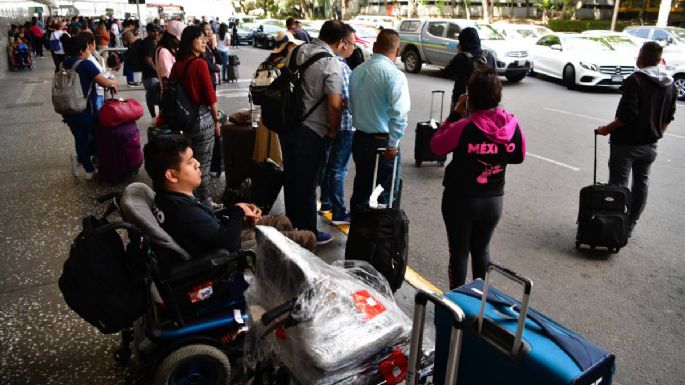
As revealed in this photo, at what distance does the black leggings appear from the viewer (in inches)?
121

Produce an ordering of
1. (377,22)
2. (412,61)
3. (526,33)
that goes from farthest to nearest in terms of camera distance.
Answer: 1. (377,22)
2. (526,33)
3. (412,61)

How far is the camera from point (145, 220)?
2559 millimetres

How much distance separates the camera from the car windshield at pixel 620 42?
14788mm

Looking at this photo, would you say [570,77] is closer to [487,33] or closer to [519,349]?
[487,33]

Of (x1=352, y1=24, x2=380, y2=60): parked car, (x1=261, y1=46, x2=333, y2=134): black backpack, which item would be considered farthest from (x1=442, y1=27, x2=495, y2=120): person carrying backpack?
(x1=352, y1=24, x2=380, y2=60): parked car

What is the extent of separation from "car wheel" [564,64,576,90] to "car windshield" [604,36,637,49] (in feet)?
5.34

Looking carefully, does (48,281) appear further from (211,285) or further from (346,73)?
(346,73)

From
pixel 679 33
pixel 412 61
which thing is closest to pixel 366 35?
pixel 412 61

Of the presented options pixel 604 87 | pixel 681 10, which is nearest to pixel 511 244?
pixel 604 87

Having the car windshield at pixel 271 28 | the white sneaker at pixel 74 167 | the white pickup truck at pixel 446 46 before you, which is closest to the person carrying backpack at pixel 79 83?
the white sneaker at pixel 74 167

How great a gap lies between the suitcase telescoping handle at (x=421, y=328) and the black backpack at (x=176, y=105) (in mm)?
3619

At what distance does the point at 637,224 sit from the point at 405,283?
9.05 ft

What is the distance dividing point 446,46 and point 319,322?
15.1 metres

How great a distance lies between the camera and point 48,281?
393cm
